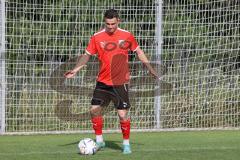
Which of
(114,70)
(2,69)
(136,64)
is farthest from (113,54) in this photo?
(136,64)

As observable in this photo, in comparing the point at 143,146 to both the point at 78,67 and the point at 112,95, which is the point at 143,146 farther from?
the point at 78,67

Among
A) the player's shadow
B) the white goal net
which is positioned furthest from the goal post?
the player's shadow

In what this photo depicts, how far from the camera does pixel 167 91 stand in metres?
12.9

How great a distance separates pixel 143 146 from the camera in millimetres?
9797

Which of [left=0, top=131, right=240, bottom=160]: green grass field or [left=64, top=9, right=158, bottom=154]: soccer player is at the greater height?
[left=64, top=9, right=158, bottom=154]: soccer player

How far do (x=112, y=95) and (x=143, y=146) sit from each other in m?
1.16

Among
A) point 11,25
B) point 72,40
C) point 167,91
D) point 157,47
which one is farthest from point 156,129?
point 11,25

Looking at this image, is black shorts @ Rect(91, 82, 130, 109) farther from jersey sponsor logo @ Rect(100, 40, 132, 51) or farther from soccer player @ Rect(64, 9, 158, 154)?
jersey sponsor logo @ Rect(100, 40, 132, 51)

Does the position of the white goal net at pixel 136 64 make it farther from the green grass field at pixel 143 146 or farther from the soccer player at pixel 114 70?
the soccer player at pixel 114 70

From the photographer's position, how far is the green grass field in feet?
27.8

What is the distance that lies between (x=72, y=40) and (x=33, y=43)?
2.59ft

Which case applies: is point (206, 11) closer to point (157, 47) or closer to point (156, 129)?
point (157, 47)

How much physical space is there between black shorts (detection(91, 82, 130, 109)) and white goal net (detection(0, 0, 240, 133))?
11.0 feet

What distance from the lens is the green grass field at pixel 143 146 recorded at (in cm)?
846
